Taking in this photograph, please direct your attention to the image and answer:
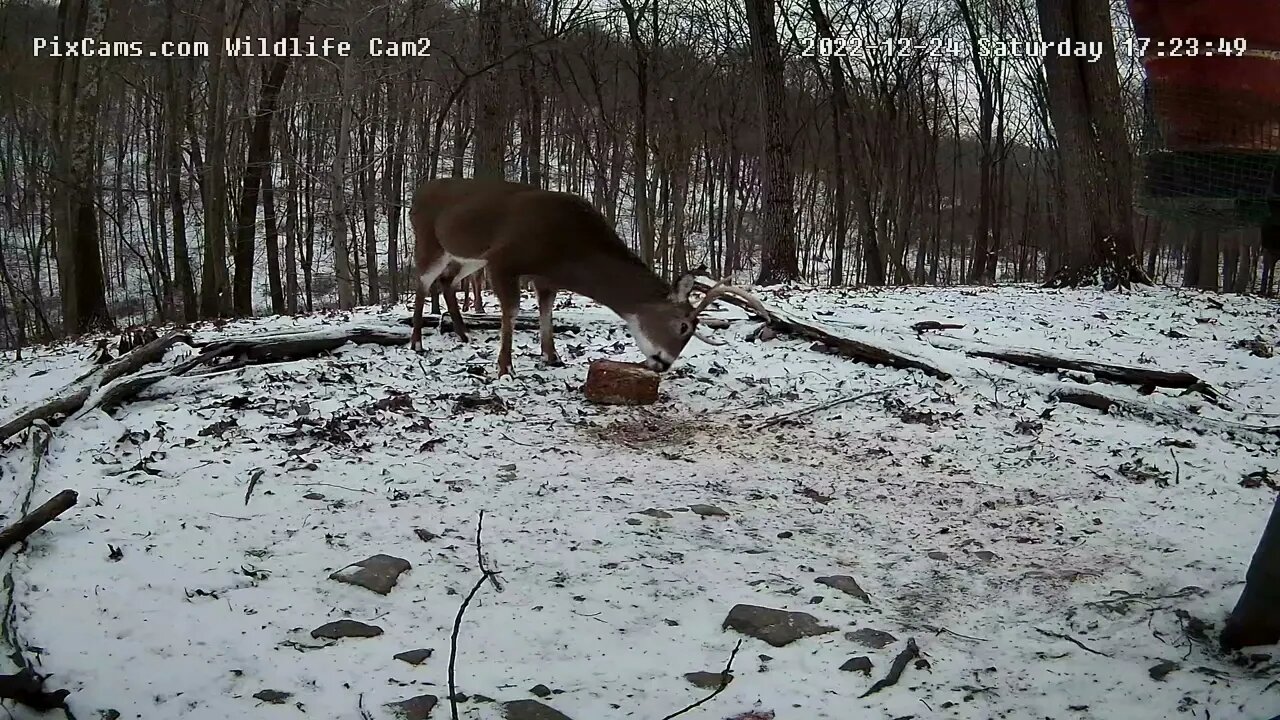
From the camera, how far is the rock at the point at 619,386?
6.14 m

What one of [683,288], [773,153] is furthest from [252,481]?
[773,153]

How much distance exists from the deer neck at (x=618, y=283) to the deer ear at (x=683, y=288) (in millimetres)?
105

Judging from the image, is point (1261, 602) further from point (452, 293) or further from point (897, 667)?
point (452, 293)

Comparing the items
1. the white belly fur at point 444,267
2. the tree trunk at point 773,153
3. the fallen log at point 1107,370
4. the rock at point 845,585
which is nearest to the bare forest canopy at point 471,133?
the tree trunk at point 773,153

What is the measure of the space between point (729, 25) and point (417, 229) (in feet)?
79.2

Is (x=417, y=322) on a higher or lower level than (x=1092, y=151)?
lower

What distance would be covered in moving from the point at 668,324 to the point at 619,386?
2.31 feet

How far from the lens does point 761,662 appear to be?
2914mm

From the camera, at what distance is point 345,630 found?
3.01 metres

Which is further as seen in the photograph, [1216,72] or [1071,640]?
[1071,640]

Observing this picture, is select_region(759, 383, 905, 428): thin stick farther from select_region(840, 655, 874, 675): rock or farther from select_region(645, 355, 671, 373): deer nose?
select_region(840, 655, 874, 675): rock

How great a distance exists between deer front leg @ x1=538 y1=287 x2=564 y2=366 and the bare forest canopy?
717 cm

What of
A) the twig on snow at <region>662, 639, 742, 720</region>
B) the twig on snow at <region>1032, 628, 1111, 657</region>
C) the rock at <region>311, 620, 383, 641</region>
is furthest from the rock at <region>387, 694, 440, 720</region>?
the twig on snow at <region>1032, 628, 1111, 657</region>

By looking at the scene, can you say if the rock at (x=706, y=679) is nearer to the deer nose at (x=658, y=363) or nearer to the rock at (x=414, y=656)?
the rock at (x=414, y=656)
